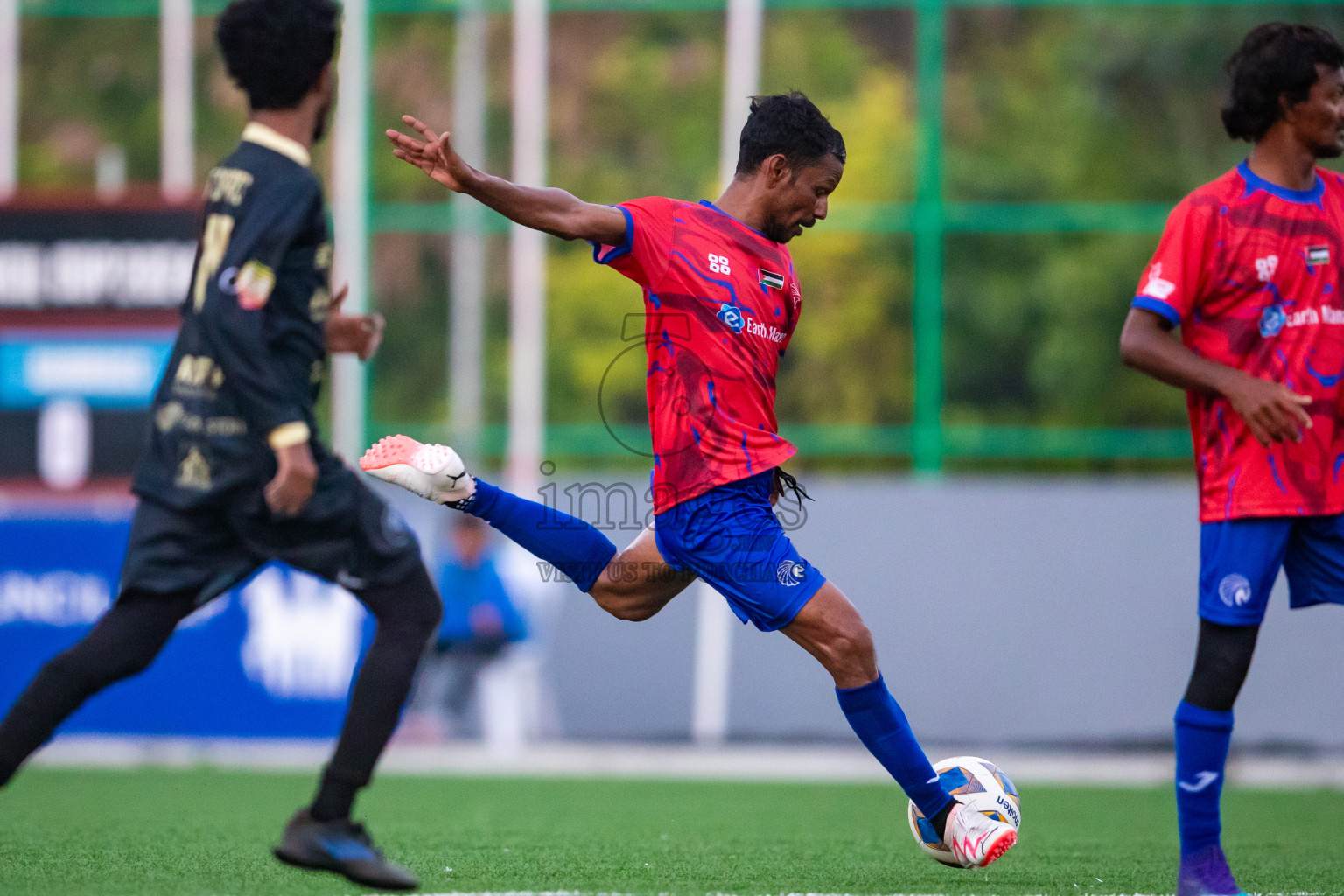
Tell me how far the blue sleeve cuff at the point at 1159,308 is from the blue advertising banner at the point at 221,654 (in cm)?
617

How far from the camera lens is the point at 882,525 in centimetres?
956

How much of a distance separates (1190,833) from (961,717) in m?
5.14

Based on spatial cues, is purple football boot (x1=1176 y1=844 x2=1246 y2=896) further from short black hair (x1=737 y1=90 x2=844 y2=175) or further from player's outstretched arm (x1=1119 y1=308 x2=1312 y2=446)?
short black hair (x1=737 y1=90 x2=844 y2=175)

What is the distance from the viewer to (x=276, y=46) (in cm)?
369

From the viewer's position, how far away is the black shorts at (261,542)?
366 centimetres

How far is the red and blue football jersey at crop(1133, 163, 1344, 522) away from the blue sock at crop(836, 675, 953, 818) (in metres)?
0.99

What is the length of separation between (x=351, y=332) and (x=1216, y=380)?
7.54 ft

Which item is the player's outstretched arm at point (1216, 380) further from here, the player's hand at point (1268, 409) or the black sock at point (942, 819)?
the black sock at point (942, 819)

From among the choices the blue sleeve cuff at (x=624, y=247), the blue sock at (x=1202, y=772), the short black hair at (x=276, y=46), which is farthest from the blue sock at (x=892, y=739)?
the short black hair at (x=276, y=46)

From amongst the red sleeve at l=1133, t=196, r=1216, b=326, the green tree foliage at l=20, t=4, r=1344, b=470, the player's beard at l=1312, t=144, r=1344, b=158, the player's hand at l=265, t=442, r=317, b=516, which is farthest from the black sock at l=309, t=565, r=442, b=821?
the green tree foliage at l=20, t=4, r=1344, b=470

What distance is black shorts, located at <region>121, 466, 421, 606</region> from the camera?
366 centimetres

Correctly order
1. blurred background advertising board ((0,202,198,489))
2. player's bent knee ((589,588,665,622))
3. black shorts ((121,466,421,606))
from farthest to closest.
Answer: blurred background advertising board ((0,202,198,489)) < player's bent knee ((589,588,665,622)) < black shorts ((121,466,421,606))

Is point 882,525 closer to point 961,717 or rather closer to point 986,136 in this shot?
point 961,717

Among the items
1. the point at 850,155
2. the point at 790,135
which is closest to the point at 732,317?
the point at 790,135
